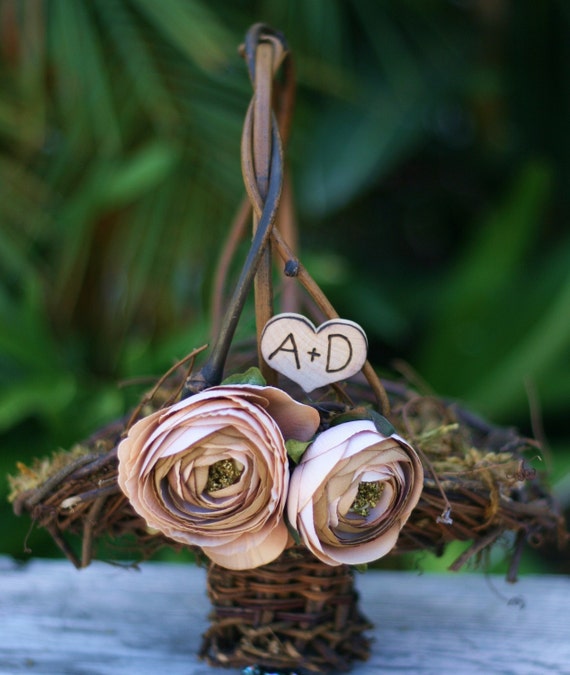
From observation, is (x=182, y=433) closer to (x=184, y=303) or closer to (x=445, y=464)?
(x=445, y=464)

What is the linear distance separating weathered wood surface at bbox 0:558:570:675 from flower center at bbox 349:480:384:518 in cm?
19

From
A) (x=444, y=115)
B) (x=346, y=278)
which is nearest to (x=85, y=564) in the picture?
(x=346, y=278)

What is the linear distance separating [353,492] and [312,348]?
0.08 m

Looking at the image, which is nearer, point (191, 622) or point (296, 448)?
point (296, 448)

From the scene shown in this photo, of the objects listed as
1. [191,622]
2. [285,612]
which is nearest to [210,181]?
[191,622]

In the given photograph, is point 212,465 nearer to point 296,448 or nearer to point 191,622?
point 296,448

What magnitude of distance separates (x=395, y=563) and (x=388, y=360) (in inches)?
28.0

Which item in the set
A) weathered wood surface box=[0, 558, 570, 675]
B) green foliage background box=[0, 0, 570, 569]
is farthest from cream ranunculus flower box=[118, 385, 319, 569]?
green foliage background box=[0, 0, 570, 569]

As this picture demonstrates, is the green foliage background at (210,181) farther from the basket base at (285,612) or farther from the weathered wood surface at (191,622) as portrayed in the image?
the basket base at (285,612)

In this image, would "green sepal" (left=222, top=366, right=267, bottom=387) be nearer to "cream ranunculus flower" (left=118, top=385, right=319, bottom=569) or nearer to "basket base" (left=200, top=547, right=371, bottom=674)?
"cream ranunculus flower" (left=118, top=385, right=319, bottom=569)

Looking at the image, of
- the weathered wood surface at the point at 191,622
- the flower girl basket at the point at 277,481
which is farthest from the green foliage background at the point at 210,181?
the flower girl basket at the point at 277,481

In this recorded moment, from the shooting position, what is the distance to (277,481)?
15.2 inches

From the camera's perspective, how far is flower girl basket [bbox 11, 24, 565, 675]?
0.39 metres

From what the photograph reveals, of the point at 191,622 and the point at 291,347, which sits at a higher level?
the point at 291,347
